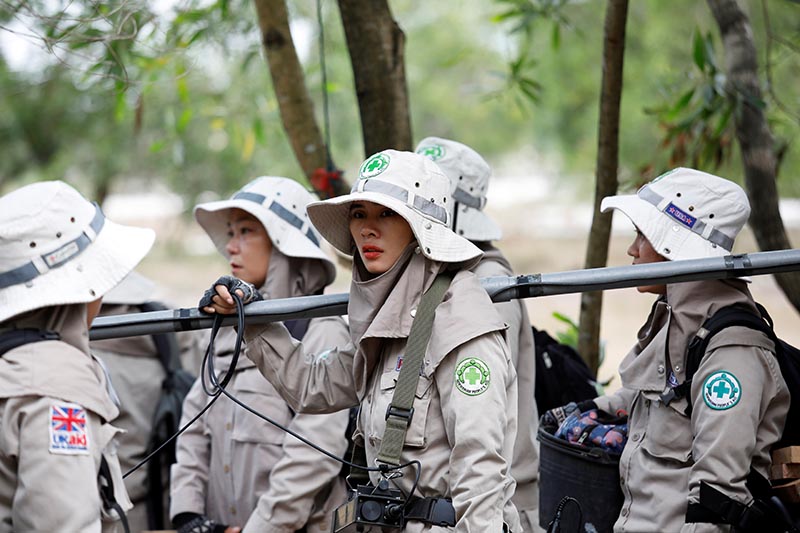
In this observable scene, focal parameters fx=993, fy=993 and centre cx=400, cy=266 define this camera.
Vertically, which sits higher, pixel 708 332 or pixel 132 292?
pixel 132 292

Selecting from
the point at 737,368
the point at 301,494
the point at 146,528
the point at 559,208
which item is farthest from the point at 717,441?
the point at 559,208

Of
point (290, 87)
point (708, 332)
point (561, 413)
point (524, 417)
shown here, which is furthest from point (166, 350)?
point (708, 332)

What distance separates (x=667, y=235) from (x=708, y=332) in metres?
0.34

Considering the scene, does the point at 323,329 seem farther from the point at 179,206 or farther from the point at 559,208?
the point at 559,208

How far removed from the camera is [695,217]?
3.04 m

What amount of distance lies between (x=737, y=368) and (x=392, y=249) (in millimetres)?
1009

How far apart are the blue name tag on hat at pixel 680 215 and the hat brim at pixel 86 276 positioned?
1563 millimetres

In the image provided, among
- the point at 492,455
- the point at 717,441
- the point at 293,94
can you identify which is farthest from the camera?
the point at 293,94

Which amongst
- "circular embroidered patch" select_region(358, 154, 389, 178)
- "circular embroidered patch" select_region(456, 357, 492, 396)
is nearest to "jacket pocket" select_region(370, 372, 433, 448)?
"circular embroidered patch" select_region(456, 357, 492, 396)

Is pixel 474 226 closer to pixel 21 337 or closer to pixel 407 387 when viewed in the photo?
pixel 407 387

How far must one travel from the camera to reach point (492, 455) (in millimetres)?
2475

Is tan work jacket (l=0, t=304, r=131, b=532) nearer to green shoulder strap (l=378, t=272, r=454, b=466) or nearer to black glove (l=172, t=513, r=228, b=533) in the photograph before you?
green shoulder strap (l=378, t=272, r=454, b=466)

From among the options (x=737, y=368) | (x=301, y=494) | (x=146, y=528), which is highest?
(x=737, y=368)

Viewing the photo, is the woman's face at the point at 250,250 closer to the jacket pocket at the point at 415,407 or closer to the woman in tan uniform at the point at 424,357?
the woman in tan uniform at the point at 424,357
